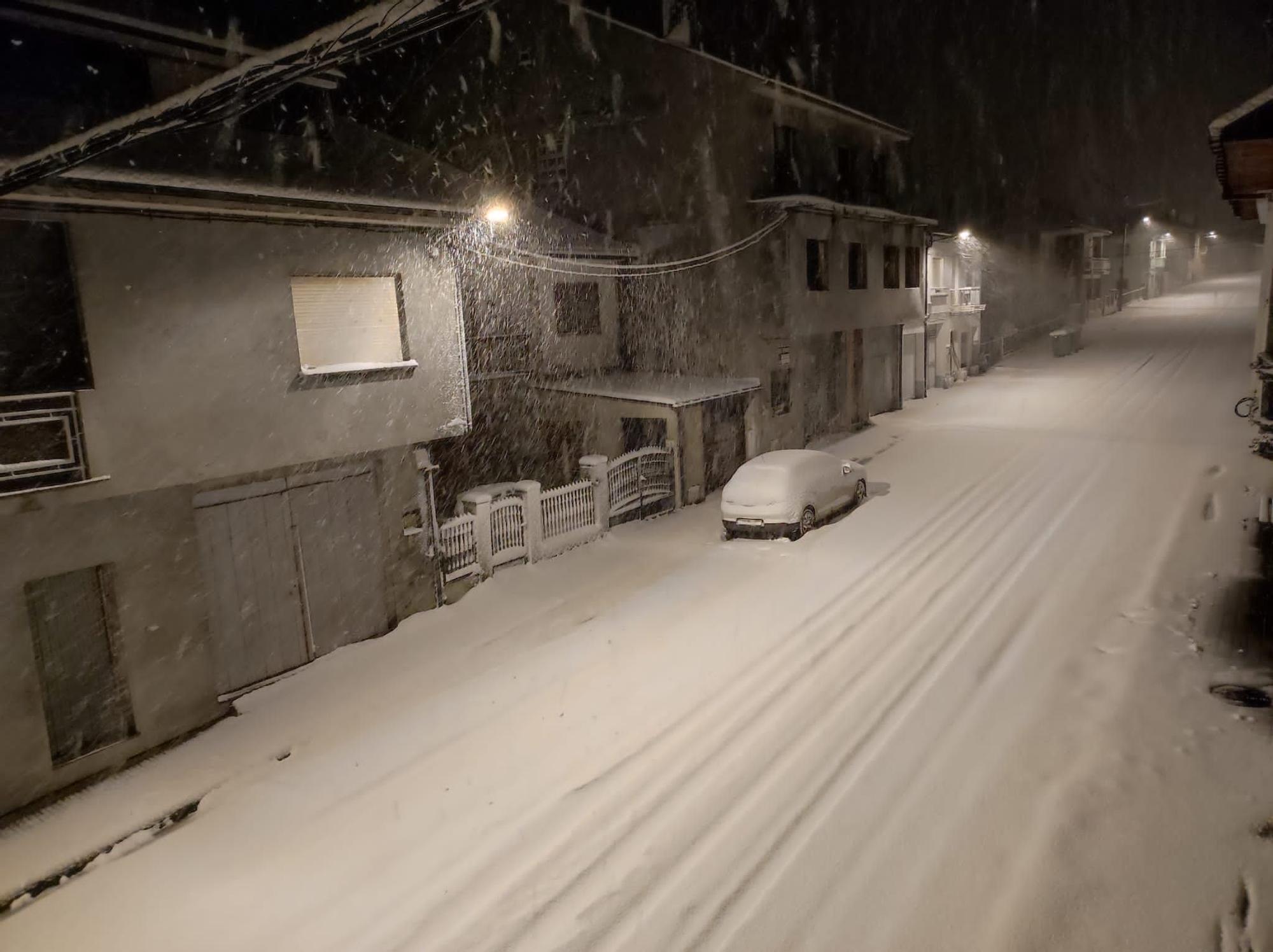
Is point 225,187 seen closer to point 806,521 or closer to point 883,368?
point 806,521

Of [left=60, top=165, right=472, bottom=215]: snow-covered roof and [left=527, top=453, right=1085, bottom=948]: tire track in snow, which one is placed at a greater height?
[left=60, top=165, right=472, bottom=215]: snow-covered roof


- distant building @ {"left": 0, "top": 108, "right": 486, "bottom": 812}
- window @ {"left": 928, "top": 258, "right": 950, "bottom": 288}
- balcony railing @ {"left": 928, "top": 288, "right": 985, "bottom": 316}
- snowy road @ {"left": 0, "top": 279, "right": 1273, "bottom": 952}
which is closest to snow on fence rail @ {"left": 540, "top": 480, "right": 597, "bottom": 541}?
snowy road @ {"left": 0, "top": 279, "right": 1273, "bottom": 952}

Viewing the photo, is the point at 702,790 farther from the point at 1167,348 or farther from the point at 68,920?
the point at 1167,348

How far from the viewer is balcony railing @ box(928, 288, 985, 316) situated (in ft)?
114

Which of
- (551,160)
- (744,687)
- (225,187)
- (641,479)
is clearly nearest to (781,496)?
(641,479)

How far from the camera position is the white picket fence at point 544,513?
13.8m

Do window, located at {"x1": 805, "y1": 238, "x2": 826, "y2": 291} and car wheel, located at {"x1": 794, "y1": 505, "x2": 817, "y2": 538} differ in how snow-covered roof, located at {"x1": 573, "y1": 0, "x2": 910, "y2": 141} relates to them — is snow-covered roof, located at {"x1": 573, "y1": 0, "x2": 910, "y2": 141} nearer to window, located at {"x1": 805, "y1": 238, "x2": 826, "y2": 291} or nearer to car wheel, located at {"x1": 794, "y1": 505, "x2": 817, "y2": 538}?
window, located at {"x1": 805, "y1": 238, "x2": 826, "y2": 291}

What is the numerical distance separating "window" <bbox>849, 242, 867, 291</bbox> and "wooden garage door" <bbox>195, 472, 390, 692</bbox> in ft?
63.9

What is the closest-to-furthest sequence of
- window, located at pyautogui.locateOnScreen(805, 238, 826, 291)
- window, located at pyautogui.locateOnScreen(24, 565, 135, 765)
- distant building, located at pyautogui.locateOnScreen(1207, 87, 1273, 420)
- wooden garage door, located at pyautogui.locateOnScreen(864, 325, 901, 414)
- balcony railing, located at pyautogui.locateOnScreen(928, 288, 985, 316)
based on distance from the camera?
1. window, located at pyautogui.locateOnScreen(24, 565, 135, 765)
2. distant building, located at pyautogui.locateOnScreen(1207, 87, 1273, 420)
3. window, located at pyautogui.locateOnScreen(805, 238, 826, 291)
4. wooden garage door, located at pyautogui.locateOnScreen(864, 325, 901, 414)
5. balcony railing, located at pyautogui.locateOnScreen(928, 288, 985, 316)

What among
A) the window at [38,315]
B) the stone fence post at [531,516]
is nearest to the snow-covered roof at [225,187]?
the window at [38,315]

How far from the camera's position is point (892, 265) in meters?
28.5

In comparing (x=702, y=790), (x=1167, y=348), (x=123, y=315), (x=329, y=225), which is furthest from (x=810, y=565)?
(x=1167, y=348)

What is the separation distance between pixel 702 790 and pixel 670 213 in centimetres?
1807

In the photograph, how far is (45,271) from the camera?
28.3 feet
